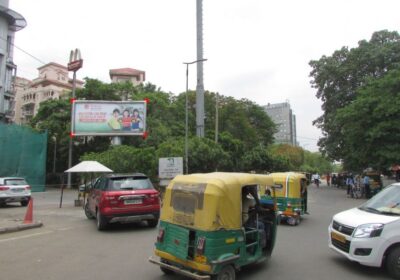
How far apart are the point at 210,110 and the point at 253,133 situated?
7.38 metres

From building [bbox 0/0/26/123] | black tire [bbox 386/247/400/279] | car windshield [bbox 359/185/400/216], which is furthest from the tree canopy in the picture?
black tire [bbox 386/247/400/279]

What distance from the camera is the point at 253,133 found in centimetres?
5412

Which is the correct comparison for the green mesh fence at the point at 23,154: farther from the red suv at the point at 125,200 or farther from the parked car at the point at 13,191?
the red suv at the point at 125,200

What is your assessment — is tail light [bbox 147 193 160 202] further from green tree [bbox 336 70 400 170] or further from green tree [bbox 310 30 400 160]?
green tree [bbox 310 30 400 160]

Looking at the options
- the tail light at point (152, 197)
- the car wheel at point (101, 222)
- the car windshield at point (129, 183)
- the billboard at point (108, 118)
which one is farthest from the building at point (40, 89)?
the tail light at point (152, 197)

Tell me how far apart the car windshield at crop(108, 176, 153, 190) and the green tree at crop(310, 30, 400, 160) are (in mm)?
28493

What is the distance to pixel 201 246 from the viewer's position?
5.91 metres

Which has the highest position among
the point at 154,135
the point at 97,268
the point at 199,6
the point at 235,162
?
the point at 199,6

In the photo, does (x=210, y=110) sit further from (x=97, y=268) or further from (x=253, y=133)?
(x=97, y=268)

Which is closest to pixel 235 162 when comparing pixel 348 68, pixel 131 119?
pixel 131 119

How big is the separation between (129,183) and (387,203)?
7321 millimetres

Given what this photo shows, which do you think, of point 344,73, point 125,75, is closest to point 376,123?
point 344,73

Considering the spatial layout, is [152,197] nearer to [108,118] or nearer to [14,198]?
[14,198]

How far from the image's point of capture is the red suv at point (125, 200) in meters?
11.3
